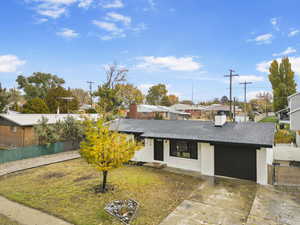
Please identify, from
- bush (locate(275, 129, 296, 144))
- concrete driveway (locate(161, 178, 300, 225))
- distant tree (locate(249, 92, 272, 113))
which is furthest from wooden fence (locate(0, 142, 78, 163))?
distant tree (locate(249, 92, 272, 113))

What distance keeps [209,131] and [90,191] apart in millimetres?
8770

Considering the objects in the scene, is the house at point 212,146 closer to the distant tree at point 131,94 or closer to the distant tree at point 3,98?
the distant tree at point 3,98

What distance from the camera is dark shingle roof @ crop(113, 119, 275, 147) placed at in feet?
36.5

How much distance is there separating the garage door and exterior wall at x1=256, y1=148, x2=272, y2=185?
0.21 metres

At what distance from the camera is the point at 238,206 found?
26.1ft

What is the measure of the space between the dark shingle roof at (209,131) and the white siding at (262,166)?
0.79m

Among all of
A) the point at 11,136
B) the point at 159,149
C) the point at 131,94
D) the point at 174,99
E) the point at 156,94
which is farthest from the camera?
the point at 174,99

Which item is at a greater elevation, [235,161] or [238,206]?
[235,161]

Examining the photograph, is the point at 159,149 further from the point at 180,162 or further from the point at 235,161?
the point at 235,161

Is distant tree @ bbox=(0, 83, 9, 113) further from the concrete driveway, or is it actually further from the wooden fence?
the concrete driveway

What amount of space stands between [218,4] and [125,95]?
38.2 metres

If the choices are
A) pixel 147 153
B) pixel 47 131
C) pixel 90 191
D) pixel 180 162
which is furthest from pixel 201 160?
pixel 47 131

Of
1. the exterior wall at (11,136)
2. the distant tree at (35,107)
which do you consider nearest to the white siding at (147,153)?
the exterior wall at (11,136)

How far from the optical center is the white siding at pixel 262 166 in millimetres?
10633
